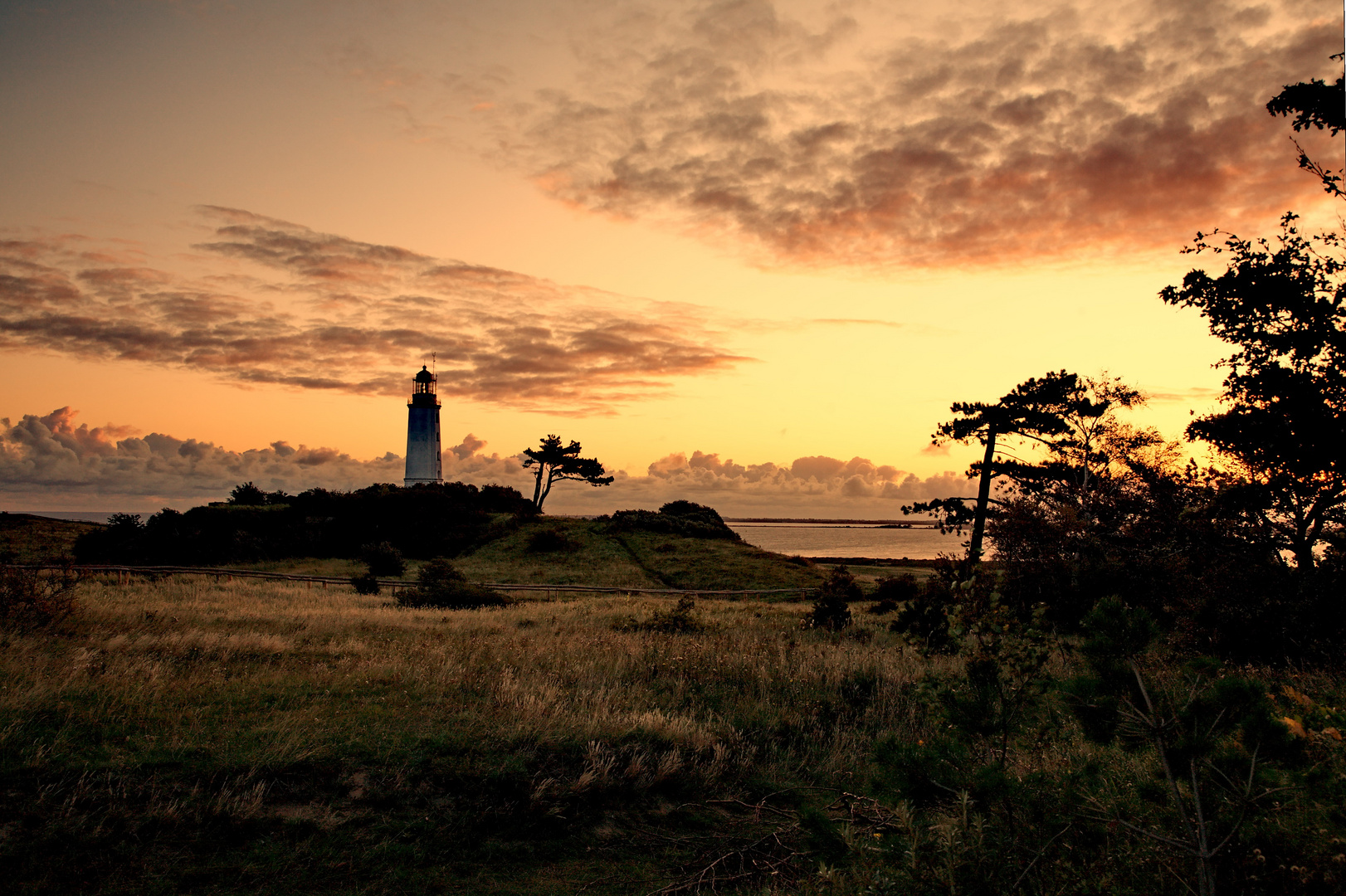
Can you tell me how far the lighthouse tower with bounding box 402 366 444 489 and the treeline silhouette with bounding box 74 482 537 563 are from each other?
38.0 ft

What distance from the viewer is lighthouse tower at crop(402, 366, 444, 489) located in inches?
2621

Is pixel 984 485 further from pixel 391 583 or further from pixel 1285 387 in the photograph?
pixel 391 583

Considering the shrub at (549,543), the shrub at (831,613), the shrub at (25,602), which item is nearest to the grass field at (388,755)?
the shrub at (25,602)

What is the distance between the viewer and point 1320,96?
1320 cm

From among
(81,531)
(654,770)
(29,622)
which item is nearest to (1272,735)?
(654,770)

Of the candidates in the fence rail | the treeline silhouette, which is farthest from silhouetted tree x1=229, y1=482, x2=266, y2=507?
the fence rail

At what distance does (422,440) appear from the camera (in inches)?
2633

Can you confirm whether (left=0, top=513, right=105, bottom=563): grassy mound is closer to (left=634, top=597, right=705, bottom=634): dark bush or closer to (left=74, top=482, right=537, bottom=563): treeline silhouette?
(left=74, top=482, right=537, bottom=563): treeline silhouette

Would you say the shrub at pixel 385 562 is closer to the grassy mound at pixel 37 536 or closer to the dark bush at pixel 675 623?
the grassy mound at pixel 37 536

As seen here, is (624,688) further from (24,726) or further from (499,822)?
(24,726)

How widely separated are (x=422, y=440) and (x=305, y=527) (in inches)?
907

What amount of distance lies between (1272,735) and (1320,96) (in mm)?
15992

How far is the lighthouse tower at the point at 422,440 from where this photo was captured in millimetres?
66562

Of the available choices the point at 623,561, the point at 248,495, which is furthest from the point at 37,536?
the point at 623,561
